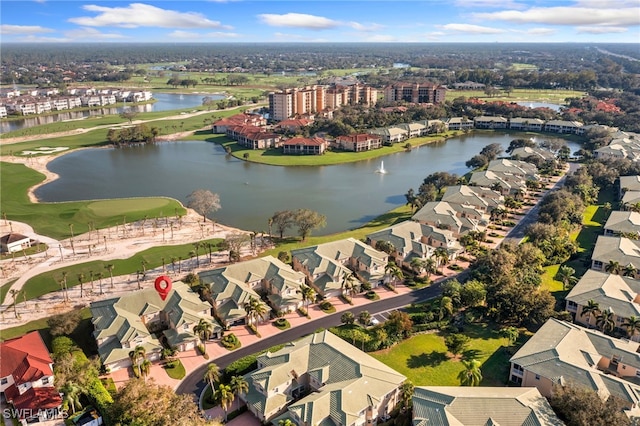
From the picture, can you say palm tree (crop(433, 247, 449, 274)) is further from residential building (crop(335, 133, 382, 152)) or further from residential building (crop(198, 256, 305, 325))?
residential building (crop(335, 133, 382, 152))

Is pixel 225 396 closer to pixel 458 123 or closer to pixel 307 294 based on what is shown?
pixel 307 294

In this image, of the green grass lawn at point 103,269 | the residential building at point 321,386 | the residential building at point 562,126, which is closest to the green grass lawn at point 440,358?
the residential building at point 321,386

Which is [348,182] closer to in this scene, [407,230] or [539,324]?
[407,230]

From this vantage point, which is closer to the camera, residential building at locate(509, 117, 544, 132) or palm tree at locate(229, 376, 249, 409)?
palm tree at locate(229, 376, 249, 409)

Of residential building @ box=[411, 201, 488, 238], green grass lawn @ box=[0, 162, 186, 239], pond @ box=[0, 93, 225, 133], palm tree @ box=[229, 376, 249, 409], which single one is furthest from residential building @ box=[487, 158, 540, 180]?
pond @ box=[0, 93, 225, 133]

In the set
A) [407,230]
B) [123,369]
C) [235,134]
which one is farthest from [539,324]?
[235,134]

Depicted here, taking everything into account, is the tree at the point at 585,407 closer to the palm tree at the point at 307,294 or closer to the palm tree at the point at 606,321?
the palm tree at the point at 606,321
